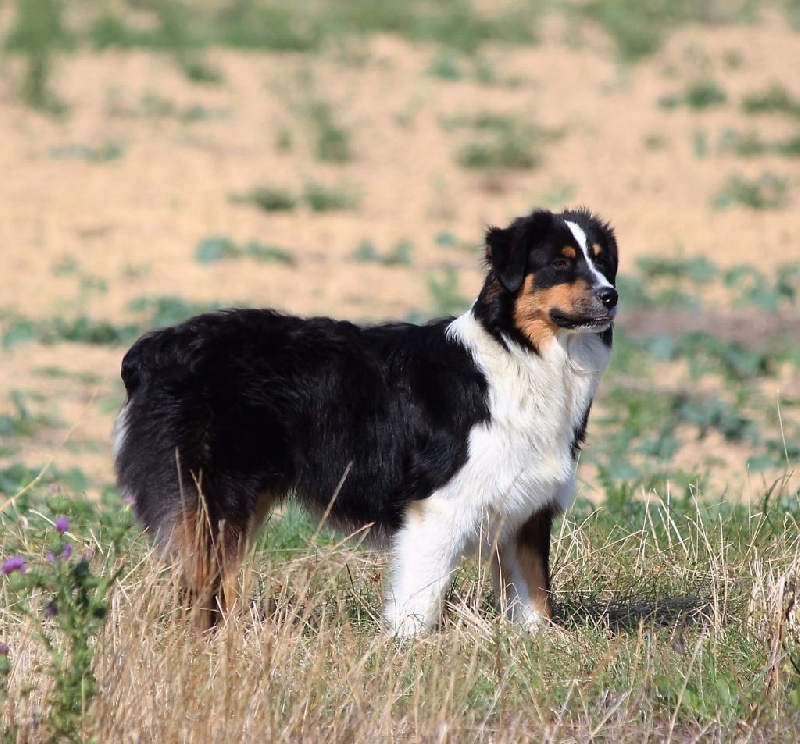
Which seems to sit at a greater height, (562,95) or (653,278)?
(562,95)

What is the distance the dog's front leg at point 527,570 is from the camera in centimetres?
526

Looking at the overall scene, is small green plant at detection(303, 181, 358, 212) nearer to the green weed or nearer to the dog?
the green weed

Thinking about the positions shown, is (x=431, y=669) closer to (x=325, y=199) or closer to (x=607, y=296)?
(x=607, y=296)

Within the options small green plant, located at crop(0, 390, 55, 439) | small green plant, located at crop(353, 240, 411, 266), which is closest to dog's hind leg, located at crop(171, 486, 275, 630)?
small green plant, located at crop(0, 390, 55, 439)

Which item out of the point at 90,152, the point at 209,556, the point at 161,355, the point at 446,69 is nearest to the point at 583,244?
the point at 161,355

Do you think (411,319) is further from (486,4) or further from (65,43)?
(486,4)

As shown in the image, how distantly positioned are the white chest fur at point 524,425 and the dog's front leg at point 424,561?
90 mm

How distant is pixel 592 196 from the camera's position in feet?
50.9

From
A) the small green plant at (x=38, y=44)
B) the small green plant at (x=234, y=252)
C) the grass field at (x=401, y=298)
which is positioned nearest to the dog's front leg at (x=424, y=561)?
the grass field at (x=401, y=298)

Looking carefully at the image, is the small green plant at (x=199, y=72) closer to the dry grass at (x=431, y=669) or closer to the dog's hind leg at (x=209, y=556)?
the dry grass at (x=431, y=669)

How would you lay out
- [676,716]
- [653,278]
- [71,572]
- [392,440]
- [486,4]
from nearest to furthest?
[71,572]
[676,716]
[392,440]
[653,278]
[486,4]

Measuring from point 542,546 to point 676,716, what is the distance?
121 cm

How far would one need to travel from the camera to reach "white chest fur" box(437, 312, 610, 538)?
5.05 metres

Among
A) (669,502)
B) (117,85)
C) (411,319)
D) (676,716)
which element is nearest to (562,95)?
(117,85)
